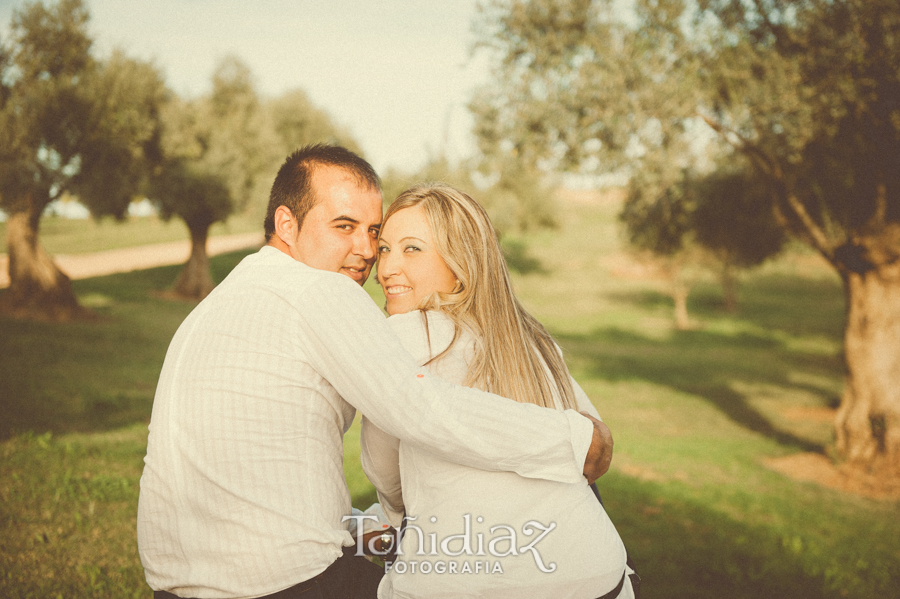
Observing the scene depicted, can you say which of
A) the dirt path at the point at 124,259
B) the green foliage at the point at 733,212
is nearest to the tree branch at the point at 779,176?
the green foliage at the point at 733,212

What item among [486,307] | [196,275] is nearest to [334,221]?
[486,307]

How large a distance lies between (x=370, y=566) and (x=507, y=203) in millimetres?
44918

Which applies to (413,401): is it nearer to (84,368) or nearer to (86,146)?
(84,368)

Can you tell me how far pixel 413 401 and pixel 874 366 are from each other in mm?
10003

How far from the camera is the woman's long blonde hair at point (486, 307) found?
7.06ft

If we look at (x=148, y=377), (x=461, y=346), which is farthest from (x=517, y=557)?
(x=148, y=377)

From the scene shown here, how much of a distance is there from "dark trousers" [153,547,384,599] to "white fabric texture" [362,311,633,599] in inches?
7.6

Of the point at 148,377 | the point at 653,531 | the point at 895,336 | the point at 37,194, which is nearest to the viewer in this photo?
the point at 653,531

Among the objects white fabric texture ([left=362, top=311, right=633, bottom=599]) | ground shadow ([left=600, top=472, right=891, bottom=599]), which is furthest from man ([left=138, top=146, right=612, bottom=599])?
ground shadow ([left=600, top=472, right=891, bottom=599])

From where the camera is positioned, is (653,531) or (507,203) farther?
(507,203)

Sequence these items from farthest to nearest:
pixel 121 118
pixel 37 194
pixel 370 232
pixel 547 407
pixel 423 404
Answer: pixel 121 118
pixel 37 194
pixel 370 232
pixel 547 407
pixel 423 404

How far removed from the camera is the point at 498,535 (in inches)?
76.5

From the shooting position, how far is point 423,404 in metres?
1.78

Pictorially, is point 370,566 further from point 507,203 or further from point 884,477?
point 507,203
